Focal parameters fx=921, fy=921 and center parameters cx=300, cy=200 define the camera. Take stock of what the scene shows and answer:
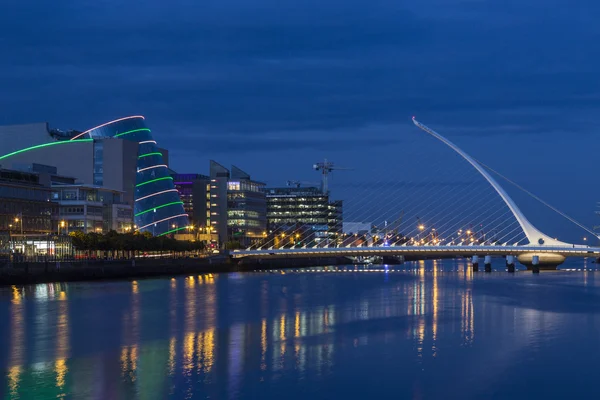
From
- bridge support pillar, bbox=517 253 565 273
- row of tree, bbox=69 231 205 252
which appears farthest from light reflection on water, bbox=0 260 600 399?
bridge support pillar, bbox=517 253 565 273

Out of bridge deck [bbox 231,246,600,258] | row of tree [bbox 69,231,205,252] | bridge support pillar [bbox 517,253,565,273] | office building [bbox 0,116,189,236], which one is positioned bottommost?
bridge support pillar [bbox 517,253,565,273]

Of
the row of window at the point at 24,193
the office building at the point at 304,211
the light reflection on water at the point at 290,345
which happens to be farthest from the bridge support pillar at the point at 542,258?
the office building at the point at 304,211

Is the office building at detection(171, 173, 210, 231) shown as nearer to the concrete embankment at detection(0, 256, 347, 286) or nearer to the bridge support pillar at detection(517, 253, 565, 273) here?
the concrete embankment at detection(0, 256, 347, 286)

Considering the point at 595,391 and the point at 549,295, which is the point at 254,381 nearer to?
the point at 595,391

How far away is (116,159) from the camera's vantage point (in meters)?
80.1

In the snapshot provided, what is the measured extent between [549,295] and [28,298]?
21.2m

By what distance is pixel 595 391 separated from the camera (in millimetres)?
16250

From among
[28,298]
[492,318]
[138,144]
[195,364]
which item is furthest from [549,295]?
[138,144]

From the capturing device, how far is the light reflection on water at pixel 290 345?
641 inches

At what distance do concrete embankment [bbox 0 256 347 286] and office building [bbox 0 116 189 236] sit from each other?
12.0 meters

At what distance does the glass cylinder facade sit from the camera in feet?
267

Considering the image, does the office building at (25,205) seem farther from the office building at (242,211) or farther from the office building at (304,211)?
the office building at (304,211)

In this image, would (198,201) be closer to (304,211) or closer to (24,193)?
(304,211)

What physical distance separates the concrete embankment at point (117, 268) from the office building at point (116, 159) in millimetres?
11965
